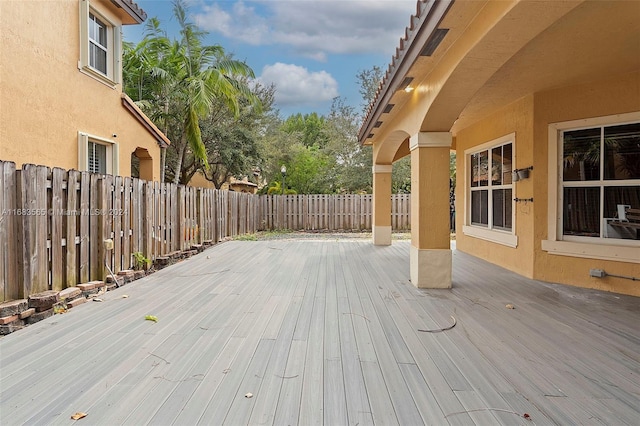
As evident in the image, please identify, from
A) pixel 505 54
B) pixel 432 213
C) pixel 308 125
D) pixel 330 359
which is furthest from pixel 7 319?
pixel 308 125

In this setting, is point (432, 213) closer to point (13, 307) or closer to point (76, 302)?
point (76, 302)

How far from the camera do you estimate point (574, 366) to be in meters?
2.70

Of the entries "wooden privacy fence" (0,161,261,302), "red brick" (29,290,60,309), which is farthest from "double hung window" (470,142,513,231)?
"red brick" (29,290,60,309)

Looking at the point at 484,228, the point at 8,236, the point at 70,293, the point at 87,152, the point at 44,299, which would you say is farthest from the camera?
the point at 484,228

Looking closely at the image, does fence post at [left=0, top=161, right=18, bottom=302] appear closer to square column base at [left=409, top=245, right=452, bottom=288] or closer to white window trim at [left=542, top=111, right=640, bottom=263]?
square column base at [left=409, top=245, right=452, bottom=288]

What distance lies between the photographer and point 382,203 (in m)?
10.2

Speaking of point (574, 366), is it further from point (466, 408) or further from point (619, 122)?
point (619, 122)

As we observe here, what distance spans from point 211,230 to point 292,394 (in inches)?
331

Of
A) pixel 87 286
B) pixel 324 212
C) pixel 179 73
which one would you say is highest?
pixel 179 73

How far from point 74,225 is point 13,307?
1319 mm

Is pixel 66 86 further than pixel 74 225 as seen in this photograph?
Yes

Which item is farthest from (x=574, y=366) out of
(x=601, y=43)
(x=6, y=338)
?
(x=6, y=338)

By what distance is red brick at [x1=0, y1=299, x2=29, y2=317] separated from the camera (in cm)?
332

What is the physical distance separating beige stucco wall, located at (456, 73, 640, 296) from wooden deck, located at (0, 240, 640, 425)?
0.48 metres
